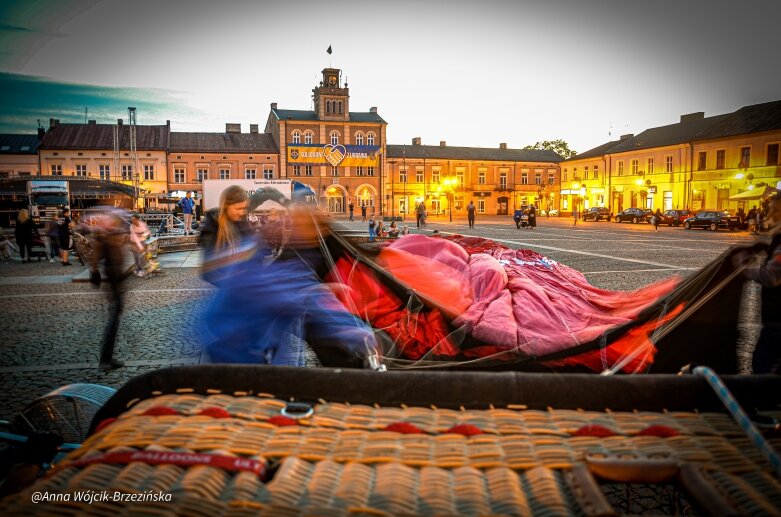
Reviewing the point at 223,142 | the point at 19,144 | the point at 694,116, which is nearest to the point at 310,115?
the point at 223,142

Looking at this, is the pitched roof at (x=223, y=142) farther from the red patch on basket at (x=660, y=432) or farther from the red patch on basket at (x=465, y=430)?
the red patch on basket at (x=660, y=432)

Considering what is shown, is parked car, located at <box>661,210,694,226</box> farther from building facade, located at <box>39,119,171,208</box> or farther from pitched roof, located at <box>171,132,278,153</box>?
building facade, located at <box>39,119,171,208</box>

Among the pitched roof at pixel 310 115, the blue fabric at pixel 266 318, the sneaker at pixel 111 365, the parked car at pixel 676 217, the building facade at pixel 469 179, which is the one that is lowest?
the sneaker at pixel 111 365

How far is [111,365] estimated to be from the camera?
5.20 metres

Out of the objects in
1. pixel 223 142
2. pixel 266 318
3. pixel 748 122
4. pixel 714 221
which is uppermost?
pixel 223 142

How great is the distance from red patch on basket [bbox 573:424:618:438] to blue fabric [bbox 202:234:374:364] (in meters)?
1.91

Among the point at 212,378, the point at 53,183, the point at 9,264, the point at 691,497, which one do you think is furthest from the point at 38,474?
the point at 53,183

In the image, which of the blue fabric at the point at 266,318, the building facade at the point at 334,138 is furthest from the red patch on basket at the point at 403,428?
the building facade at the point at 334,138

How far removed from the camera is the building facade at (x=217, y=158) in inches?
2343

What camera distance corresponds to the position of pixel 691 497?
1.06 m

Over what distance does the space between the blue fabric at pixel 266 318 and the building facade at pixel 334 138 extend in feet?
192

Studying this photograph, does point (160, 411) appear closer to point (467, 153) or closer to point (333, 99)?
point (333, 99)

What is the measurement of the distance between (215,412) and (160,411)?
0.15 metres

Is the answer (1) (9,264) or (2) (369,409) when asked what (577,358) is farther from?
(1) (9,264)
